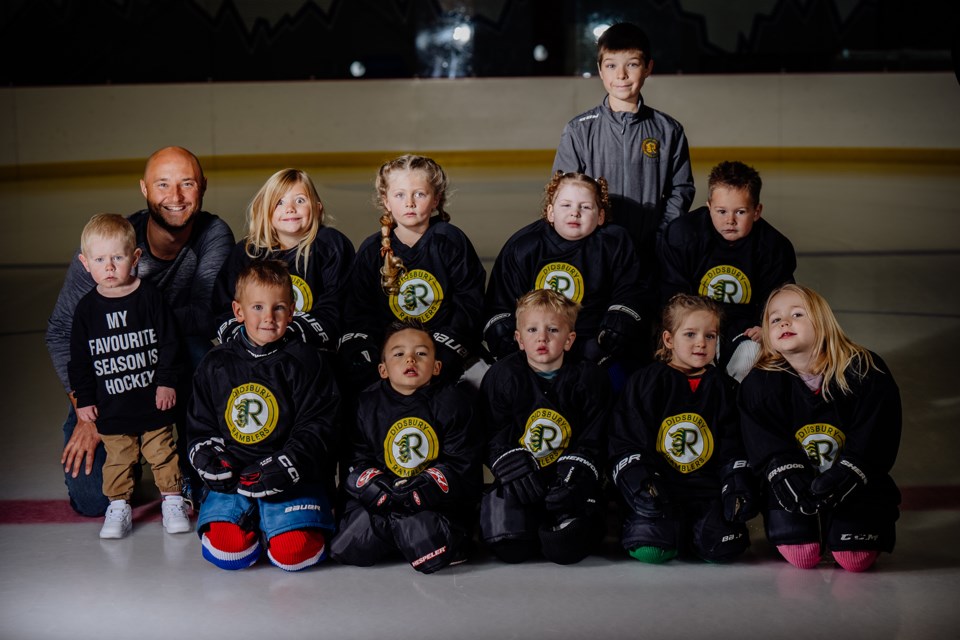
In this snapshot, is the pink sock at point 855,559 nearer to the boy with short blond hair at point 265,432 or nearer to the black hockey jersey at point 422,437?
the black hockey jersey at point 422,437

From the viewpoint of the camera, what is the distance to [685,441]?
304cm

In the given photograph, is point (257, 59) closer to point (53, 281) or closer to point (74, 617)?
point (53, 281)

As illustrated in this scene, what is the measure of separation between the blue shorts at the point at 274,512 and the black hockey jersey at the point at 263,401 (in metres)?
0.07

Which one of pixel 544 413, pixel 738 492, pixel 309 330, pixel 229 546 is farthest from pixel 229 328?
pixel 738 492

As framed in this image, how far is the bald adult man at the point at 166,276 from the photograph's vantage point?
11.0ft

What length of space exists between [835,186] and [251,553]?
9.04m

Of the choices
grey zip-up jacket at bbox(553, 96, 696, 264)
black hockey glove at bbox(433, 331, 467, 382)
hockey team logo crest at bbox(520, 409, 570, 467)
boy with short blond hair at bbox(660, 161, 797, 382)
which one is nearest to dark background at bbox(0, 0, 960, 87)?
grey zip-up jacket at bbox(553, 96, 696, 264)

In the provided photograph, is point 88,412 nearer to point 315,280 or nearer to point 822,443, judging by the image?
point 315,280

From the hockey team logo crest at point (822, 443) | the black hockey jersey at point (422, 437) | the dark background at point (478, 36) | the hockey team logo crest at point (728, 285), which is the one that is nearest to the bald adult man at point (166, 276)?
the black hockey jersey at point (422, 437)

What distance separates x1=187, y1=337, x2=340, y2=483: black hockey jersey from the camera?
299 cm

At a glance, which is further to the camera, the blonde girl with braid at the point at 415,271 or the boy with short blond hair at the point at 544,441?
the blonde girl with braid at the point at 415,271

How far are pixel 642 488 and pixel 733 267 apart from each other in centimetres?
95

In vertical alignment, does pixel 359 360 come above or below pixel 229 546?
above

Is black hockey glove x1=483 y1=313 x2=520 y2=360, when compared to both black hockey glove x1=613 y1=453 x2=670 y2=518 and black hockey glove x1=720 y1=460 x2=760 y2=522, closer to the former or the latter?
black hockey glove x1=613 y1=453 x2=670 y2=518
